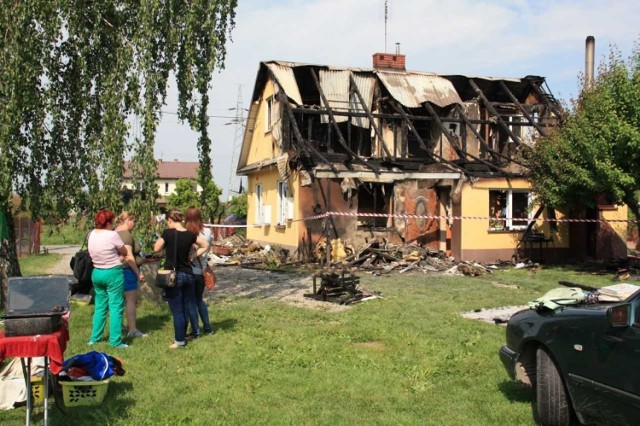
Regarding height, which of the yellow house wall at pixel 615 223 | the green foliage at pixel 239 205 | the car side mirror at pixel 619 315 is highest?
the green foliage at pixel 239 205

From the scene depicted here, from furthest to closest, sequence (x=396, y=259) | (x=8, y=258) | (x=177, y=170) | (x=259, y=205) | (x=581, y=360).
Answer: (x=177, y=170)
(x=259, y=205)
(x=396, y=259)
(x=8, y=258)
(x=581, y=360)

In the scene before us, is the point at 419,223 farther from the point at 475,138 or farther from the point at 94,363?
the point at 94,363

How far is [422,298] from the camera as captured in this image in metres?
→ 11.6

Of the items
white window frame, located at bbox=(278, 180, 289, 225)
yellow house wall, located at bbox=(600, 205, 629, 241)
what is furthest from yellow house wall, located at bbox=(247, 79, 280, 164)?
yellow house wall, located at bbox=(600, 205, 629, 241)

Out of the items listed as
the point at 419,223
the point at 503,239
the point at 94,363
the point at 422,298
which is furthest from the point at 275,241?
the point at 94,363

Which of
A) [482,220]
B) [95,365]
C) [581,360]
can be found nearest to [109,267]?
[95,365]

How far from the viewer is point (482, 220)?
62.3 ft

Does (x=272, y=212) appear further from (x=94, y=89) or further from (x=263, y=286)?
(x=94, y=89)

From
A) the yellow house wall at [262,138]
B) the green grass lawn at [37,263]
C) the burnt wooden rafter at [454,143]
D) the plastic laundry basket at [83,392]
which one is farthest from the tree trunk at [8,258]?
the burnt wooden rafter at [454,143]

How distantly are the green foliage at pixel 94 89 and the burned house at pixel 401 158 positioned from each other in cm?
829

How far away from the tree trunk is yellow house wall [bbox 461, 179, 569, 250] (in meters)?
12.6

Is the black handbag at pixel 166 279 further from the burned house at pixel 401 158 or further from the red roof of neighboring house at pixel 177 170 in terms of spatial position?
the red roof of neighboring house at pixel 177 170

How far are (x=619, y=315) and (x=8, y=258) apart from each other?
9.66 metres

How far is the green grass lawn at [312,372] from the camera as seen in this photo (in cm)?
523
